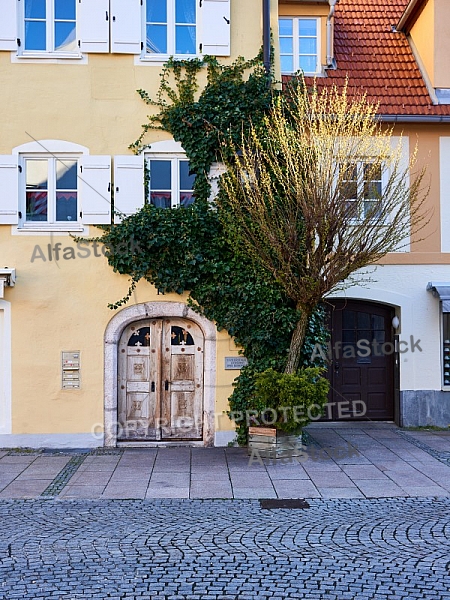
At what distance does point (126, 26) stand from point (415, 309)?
704cm

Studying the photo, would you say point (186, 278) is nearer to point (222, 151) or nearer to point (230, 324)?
point (230, 324)

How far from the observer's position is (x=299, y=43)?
15.2m

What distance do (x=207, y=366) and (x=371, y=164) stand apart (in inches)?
161

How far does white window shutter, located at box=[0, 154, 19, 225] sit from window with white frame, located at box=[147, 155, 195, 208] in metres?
2.10

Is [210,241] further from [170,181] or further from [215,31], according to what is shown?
[215,31]

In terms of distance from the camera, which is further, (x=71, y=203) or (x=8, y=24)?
(x=71, y=203)

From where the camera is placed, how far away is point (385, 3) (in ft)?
55.5

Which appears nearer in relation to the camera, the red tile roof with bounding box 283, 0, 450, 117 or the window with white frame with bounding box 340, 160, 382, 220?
the window with white frame with bounding box 340, 160, 382, 220

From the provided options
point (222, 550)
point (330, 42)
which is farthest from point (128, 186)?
point (222, 550)

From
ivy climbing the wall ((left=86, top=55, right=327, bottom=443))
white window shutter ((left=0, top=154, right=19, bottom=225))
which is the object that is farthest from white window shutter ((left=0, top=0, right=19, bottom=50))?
ivy climbing the wall ((left=86, top=55, right=327, bottom=443))

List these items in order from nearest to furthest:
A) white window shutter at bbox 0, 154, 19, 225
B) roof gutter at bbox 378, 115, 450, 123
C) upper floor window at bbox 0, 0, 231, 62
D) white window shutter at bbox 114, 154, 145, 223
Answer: white window shutter at bbox 0, 154, 19, 225, white window shutter at bbox 114, 154, 145, 223, upper floor window at bbox 0, 0, 231, 62, roof gutter at bbox 378, 115, 450, 123

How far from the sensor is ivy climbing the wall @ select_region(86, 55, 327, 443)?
1215 cm

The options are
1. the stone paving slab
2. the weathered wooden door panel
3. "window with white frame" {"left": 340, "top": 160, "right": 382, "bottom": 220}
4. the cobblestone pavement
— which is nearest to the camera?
the cobblestone pavement

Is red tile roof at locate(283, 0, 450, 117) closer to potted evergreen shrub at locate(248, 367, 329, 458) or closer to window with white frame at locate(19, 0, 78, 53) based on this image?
window with white frame at locate(19, 0, 78, 53)
